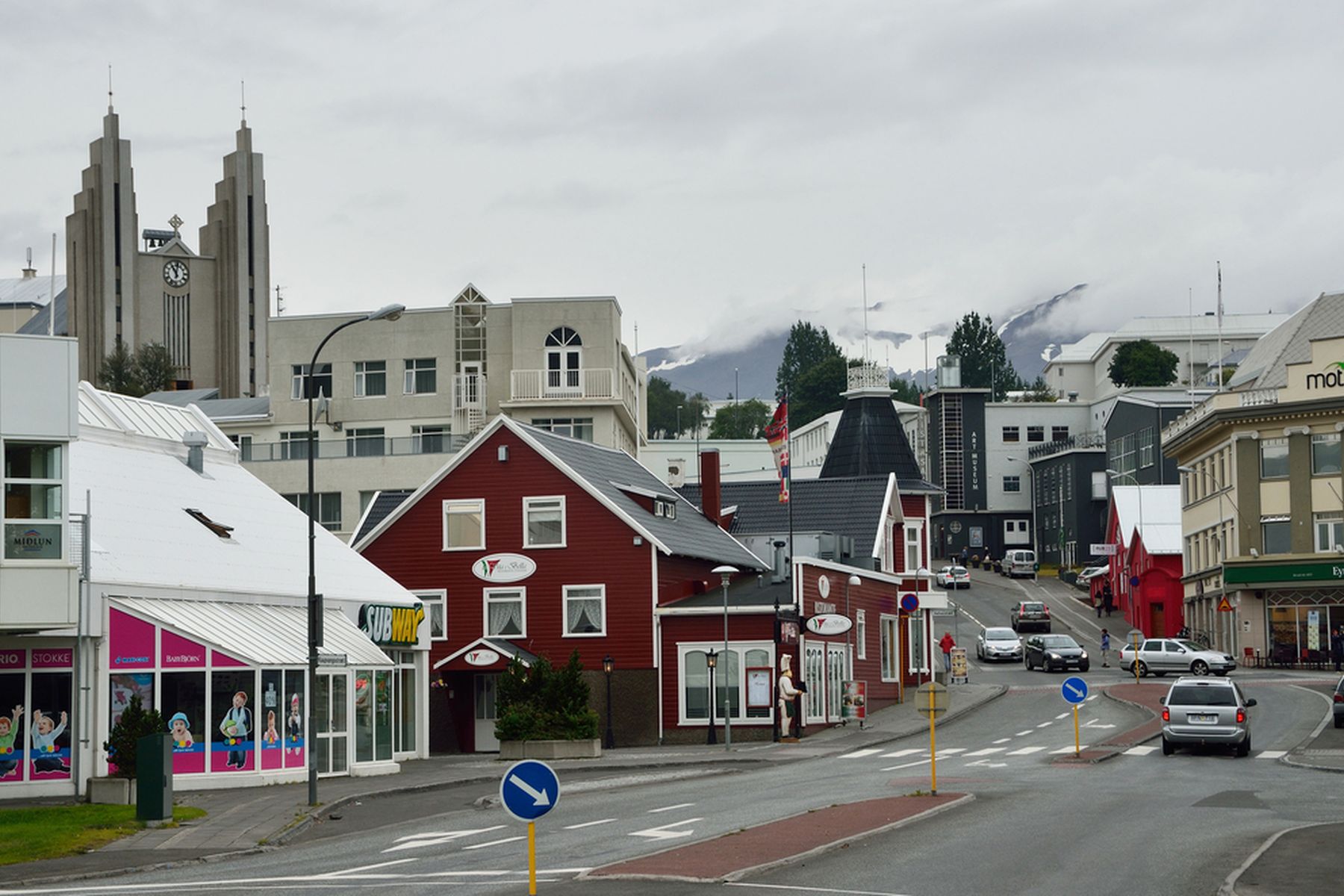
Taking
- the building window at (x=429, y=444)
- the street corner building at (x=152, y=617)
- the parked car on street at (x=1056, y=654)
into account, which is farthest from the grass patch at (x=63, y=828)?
the parked car on street at (x=1056, y=654)

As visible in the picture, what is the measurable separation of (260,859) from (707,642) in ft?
86.7

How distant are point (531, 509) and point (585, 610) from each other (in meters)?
3.45

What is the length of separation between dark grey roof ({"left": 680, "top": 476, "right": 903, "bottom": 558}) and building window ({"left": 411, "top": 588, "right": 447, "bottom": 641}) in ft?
41.7

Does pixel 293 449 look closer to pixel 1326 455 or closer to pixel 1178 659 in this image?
pixel 1178 659

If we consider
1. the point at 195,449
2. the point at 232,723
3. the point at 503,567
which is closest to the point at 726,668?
the point at 503,567

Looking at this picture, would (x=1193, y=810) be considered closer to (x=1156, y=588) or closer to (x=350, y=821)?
(x=350, y=821)

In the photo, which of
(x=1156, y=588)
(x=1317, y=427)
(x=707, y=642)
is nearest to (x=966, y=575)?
(x=1156, y=588)

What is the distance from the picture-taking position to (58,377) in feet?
108

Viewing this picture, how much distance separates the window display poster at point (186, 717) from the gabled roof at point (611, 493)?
16.6 meters

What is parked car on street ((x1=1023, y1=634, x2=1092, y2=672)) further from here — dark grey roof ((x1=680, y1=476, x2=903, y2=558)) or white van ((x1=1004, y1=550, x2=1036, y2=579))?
white van ((x1=1004, y1=550, x2=1036, y2=579))

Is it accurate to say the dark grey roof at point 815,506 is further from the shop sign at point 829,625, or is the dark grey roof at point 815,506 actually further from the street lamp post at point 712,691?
the shop sign at point 829,625

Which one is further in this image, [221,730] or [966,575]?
[966,575]

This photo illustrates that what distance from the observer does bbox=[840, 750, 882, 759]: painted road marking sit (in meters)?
42.2

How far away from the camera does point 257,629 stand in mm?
38938
